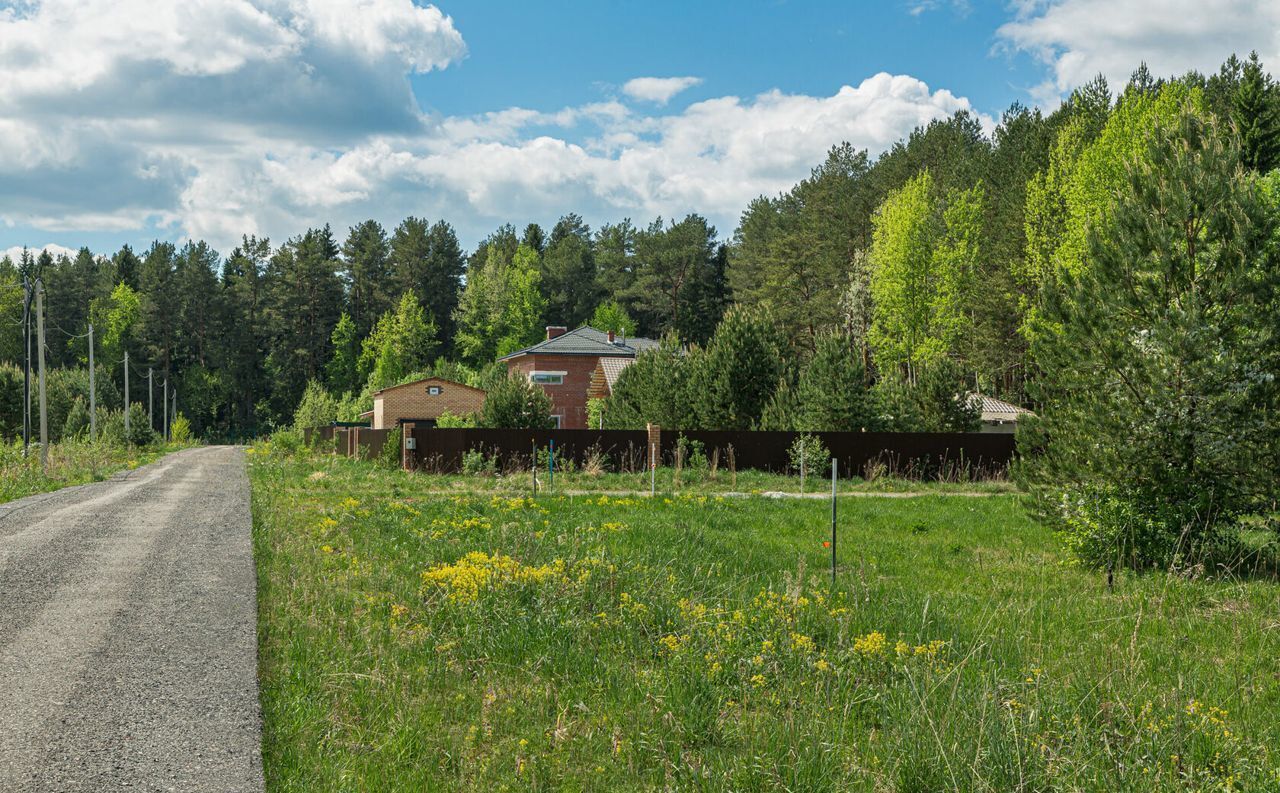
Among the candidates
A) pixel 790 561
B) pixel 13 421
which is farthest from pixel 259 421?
pixel 790 561

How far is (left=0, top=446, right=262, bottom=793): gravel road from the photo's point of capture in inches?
207

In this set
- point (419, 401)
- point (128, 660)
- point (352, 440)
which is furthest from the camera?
point (419, 401)

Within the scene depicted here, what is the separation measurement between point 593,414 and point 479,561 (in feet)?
130

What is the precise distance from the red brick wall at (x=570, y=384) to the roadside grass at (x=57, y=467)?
24.6 meters

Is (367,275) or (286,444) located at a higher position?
(367,275)

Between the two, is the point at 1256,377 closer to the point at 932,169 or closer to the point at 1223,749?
the point at 1223,749

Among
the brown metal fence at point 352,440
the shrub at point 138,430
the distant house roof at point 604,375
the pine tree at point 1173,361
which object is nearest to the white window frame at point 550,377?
the distant house roof at point 604,375

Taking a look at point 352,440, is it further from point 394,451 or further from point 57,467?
point 57,467

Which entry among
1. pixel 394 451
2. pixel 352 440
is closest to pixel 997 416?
pixel 394 451

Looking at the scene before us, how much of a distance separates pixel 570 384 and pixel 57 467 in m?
33.3

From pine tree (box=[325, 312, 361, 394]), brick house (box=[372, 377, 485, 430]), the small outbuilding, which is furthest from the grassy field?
pine tree (box=[325, 312, 361, 394])

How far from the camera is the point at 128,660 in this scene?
727 cm

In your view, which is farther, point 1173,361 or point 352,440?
point 352,440

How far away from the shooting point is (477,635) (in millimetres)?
7355
